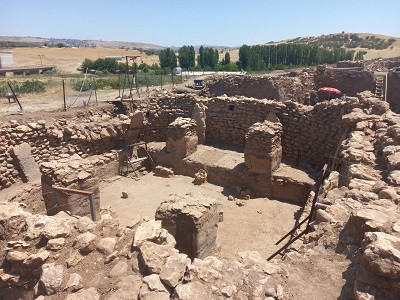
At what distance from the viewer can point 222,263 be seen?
390 centimetres

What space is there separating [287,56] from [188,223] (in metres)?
44.6

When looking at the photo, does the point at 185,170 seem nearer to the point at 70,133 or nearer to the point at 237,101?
the point at 237,101

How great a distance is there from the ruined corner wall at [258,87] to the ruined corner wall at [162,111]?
9.50 meters

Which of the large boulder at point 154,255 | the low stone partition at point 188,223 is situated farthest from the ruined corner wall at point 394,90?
the large boulder at point 154,255

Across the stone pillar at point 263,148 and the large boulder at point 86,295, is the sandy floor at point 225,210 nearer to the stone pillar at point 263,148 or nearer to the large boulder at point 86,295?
the stone pillar at point 263,148

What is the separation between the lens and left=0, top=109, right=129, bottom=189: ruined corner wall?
952 cm

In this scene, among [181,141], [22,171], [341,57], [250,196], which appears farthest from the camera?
[341,57]

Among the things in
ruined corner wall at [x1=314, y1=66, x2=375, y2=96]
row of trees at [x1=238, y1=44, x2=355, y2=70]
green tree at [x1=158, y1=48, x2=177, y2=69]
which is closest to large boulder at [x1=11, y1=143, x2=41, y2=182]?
ruined corner wall at [x1=314, y1=66, x2=375, y2=96]

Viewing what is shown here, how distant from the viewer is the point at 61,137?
10727 mm

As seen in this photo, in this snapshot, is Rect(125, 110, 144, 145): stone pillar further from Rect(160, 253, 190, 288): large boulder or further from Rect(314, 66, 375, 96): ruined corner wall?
Rect(314, 66, 375, 96): ruined corner wall

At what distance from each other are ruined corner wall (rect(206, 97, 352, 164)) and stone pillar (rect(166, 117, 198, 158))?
52.5 inches

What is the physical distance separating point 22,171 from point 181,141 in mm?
5514

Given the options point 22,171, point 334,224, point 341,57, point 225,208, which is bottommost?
point 225,208

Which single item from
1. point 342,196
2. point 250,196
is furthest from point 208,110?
point 342,196
